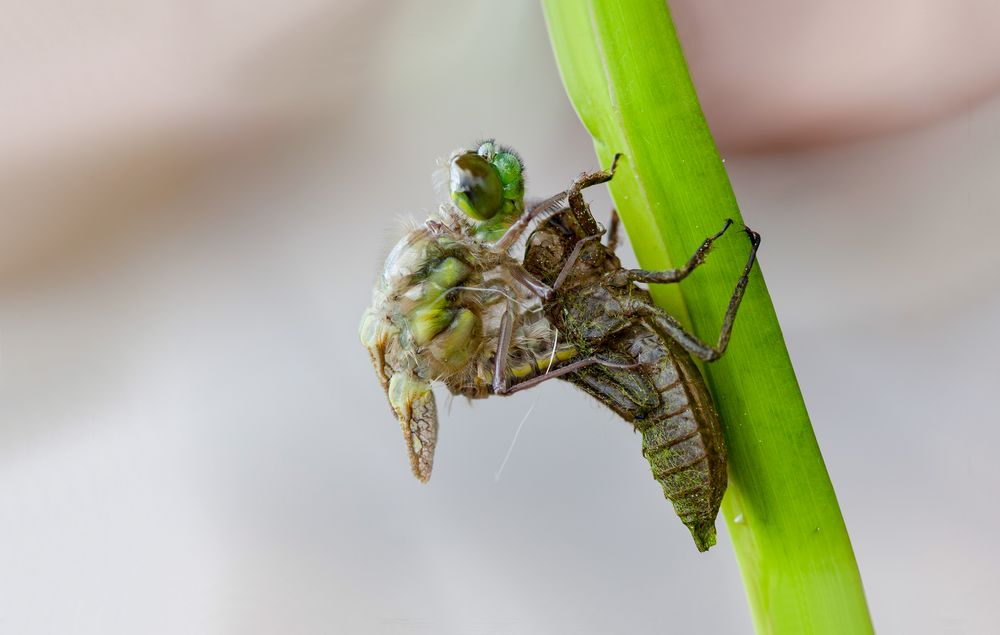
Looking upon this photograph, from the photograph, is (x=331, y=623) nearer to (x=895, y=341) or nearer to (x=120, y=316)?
(x=120, y=316)

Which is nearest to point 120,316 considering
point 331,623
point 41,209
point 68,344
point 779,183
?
point 68,344

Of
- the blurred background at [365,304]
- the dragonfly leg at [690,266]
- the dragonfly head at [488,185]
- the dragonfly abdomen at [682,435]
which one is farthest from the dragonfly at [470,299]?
the blurred background at [365,304]

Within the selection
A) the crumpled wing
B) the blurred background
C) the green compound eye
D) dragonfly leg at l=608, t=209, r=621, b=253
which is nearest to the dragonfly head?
the green compound eye

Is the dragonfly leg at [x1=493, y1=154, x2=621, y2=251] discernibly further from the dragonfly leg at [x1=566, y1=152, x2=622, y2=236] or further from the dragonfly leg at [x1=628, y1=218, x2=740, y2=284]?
the dragonfly leg at [x1=628, y1=218, x2=740, y2=284]

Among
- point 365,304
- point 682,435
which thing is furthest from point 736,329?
point 365,304

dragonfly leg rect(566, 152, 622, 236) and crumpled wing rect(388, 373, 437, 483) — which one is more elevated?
dragonfly leg rect(566, 152, 622, 236)
